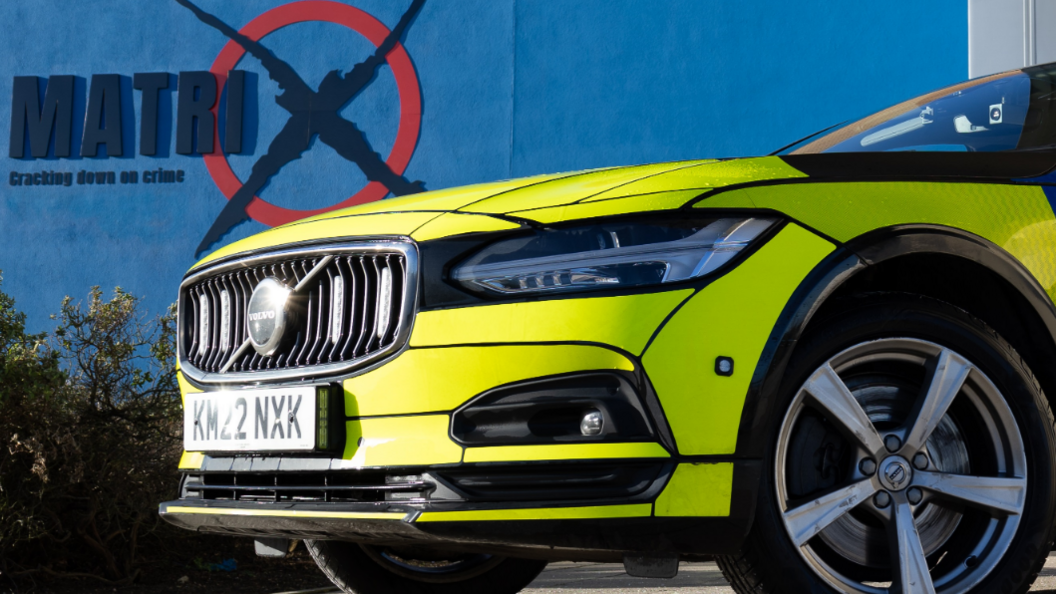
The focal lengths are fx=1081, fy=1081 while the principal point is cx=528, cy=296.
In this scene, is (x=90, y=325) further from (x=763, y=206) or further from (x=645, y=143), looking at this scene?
(x=645, y=143)

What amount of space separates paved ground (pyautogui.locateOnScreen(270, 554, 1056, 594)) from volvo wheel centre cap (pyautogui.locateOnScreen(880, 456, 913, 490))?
1.75m

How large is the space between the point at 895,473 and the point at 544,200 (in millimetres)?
986

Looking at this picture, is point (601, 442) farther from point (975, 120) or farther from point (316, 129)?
point (316, 129)

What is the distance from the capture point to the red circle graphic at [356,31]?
10242 millimetres

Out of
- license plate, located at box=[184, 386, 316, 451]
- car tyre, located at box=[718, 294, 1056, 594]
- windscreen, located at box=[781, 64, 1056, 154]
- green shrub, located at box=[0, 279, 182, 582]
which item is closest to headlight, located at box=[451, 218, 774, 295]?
car tyre, located at box=[718, 294, 1056, 594]

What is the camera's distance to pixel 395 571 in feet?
10.6

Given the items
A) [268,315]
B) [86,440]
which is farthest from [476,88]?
[268,315]

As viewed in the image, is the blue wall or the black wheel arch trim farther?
the blue wall

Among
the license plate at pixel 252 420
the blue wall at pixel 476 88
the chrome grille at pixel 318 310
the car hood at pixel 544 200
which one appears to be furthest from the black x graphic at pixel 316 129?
the car hood at pixel 544 200

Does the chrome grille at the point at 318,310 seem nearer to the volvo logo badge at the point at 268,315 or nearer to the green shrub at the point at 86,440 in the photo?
the volvo logo badge at the point at 268,315

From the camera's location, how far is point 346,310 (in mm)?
2467

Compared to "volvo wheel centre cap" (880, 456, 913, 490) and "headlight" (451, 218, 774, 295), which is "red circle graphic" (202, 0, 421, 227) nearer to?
"headlight" (451, 218, 774, 295)

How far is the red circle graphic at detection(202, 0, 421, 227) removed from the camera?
10242 millimetres

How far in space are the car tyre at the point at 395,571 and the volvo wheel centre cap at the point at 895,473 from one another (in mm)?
1138
